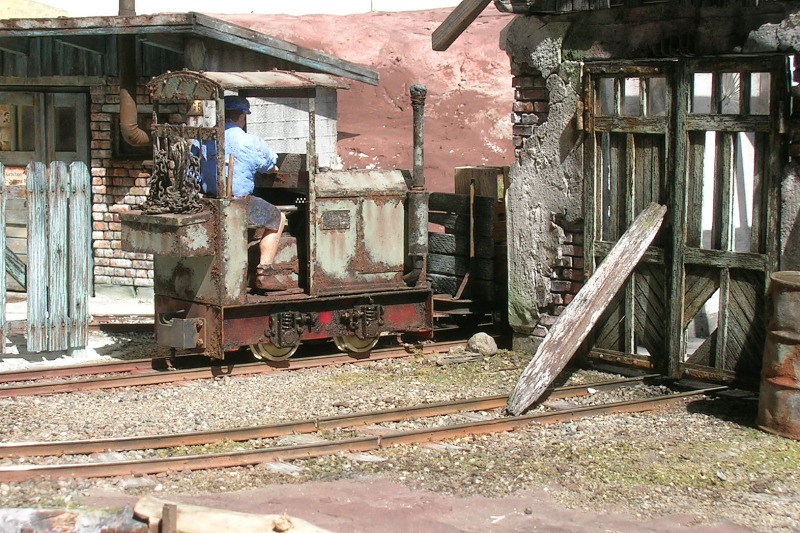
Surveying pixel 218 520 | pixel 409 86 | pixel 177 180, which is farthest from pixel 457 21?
pixel 409 86

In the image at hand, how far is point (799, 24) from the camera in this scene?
9320mm

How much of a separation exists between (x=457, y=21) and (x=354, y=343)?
3.50m

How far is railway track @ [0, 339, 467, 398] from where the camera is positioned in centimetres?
1018

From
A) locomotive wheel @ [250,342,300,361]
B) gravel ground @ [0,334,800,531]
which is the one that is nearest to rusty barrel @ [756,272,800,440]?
gravel ground @ [0,334,800,531]

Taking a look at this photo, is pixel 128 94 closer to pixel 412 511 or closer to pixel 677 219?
pixel 677 219

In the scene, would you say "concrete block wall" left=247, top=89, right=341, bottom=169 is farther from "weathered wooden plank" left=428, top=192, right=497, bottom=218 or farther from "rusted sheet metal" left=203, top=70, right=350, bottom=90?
"rusted sheet metal" left=203, top=70, right=350, bottom=90

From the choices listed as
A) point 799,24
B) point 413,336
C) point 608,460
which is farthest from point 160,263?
point 799,24

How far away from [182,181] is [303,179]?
1352 millimetres

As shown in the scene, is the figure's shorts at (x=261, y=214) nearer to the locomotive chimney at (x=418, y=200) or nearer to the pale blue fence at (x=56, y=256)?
the locomotive chimney at (x=418, y=200)

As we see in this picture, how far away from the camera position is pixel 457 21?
12.4 metres

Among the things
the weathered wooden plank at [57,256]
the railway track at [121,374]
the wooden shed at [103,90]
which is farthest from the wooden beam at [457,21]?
the weathered wooden plank at [57,256]

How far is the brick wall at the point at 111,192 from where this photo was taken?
15.2 meters

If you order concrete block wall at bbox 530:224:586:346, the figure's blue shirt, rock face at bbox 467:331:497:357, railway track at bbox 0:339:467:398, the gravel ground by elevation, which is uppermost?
the figure's blue shirt

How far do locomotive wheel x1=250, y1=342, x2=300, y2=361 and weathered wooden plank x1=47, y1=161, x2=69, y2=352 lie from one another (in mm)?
1932
